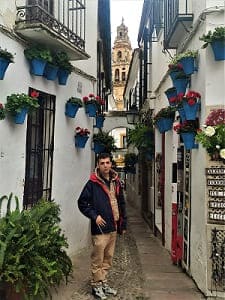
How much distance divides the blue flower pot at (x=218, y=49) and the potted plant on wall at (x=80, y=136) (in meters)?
3.45

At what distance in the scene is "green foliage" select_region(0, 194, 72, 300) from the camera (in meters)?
4.32

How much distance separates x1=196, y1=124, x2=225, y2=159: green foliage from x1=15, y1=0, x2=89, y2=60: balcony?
2.71 m

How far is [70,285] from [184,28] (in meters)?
4.23

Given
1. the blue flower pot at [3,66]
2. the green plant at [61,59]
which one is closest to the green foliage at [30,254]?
the blue flower pot at [3,66]

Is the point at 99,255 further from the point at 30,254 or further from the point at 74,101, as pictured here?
the point at 74,101

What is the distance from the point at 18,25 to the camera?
232 inches

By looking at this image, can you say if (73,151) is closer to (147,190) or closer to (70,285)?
(70,285)

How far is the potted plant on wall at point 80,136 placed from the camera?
7981 millimetres

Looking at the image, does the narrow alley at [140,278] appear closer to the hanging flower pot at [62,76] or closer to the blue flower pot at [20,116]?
the blue flower pot at [20,116]

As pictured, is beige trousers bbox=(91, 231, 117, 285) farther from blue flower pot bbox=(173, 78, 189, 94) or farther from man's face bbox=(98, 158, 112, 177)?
blue flower pot bbox=(173, 78, 189, 94)

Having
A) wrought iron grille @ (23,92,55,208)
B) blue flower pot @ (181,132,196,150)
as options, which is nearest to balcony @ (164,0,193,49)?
blue flower pot @ (181,132,196,150)

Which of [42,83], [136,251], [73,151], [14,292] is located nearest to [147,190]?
[136,251]

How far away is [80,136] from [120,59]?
5033 cm

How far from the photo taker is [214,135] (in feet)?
16.4
